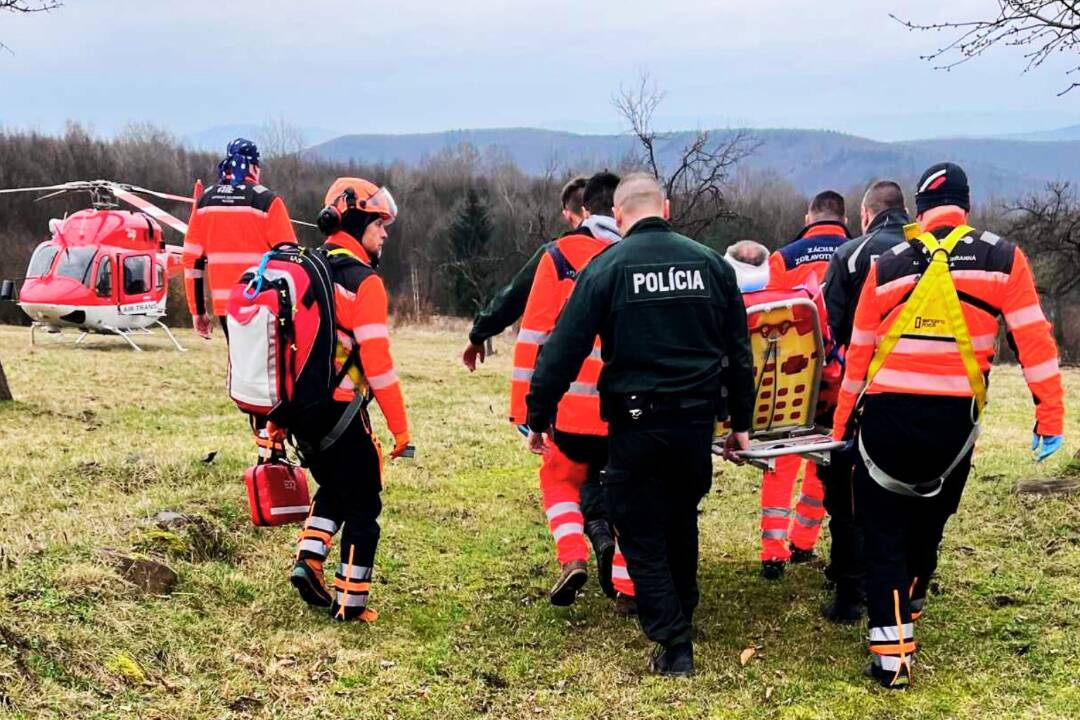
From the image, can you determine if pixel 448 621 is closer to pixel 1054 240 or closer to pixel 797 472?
pixel 797 472

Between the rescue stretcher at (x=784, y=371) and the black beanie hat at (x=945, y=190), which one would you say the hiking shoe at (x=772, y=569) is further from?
the black beanie hat at (x=945, y=190)

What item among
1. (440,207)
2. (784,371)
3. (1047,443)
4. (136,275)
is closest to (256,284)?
(784,371)

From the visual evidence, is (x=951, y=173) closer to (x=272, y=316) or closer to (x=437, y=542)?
(x=272, y=316)

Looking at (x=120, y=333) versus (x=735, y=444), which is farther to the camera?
(x=120, y=333)

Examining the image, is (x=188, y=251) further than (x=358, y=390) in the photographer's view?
Yes

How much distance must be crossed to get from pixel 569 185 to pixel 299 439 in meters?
2.23

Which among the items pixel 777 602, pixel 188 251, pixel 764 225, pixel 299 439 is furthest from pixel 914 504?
pixel 764 225

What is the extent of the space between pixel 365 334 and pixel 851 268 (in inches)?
107

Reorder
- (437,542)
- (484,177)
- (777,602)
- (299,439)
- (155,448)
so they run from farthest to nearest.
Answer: (484,177) < (155,448) < (437,542) < (777,602) < (299,439)

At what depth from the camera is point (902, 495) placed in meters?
4.27

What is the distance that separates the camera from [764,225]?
79.1 meters

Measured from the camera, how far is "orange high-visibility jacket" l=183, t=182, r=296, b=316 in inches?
281

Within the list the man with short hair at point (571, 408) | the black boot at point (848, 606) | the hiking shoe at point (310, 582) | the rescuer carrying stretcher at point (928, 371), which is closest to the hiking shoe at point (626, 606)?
the man with short hair at point (571, 408)

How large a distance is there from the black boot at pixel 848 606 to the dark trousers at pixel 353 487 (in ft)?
8.28
